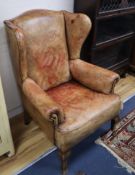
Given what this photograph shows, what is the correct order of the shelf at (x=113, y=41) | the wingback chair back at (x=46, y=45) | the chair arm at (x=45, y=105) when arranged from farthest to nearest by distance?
1. the shelf at (x=113, y=41)
2. the wingback chair back at (x=46, y=45)
3. the chair arm at (x=45, y=105)

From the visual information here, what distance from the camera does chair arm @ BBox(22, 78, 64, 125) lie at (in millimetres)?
1076

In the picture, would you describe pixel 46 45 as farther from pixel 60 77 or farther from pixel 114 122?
pixel 114 122

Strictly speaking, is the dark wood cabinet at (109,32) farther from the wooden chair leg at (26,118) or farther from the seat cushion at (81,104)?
the wooden chair leg at (26,118)

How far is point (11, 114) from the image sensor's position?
1.82m

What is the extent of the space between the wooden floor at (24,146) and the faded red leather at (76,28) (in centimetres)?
79

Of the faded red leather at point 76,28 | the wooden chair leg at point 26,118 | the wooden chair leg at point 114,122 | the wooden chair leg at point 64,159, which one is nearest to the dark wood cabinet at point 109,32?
the faded red leather at point 76,28

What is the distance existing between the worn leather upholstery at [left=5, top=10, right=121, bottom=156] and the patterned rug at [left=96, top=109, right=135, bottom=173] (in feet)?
0.92

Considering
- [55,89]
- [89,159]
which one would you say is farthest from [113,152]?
[55,89]

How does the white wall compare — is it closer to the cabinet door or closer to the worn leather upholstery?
the worn leather upholstery

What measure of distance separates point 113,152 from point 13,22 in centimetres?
122

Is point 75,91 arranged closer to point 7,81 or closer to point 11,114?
point 7,81

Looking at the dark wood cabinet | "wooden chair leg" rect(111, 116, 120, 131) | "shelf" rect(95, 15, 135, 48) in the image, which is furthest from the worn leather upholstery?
"shelf" rect(95, 15, 135, 48)

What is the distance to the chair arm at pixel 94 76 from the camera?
140 cm

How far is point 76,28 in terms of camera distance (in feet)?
4.83
